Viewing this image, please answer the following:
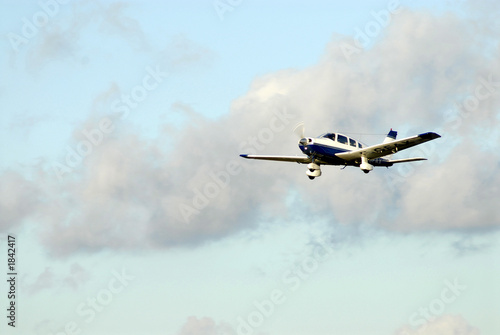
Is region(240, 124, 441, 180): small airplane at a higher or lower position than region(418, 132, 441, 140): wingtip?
higher

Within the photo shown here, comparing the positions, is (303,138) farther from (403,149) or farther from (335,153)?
(403,149)

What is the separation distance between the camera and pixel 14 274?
71.2 meters

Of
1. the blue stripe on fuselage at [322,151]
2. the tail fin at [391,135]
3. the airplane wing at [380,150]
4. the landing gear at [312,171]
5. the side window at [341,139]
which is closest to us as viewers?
the airplane wing at [380,150]

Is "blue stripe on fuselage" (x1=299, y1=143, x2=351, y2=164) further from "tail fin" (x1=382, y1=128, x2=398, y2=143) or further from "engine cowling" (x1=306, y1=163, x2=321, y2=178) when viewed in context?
"tail fin" (x1=382, y1=128, x2=398, y2=143)

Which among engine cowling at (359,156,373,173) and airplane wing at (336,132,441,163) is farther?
engine cowling at (359,156,373,173)

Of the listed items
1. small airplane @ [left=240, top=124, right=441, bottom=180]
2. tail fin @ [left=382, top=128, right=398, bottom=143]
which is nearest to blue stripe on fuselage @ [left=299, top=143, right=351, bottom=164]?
small airplane @ [left=240, top=124, right=441, bottom=180]

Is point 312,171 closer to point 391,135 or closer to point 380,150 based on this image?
point 380,150

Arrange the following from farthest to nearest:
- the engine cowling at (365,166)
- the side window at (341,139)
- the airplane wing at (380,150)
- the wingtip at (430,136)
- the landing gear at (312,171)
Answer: the side window at (341,139) < the engine cowling at (365,166) < the landing gear at (312,171) < the airplane wing at (380,150) < the wingtip at (430,136)

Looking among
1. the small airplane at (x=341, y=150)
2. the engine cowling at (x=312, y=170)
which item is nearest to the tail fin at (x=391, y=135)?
the small airplane at (x=341, y=150)

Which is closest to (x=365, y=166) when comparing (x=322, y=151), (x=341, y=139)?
(x=341, y=139)

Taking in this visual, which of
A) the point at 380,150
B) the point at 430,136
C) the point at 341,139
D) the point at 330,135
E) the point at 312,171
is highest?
the point at 330,135

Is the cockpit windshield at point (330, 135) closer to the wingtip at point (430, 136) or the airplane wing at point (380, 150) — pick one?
the airplane wing at point (380, 150)

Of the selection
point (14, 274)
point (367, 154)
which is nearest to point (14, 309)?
point (14, 274)

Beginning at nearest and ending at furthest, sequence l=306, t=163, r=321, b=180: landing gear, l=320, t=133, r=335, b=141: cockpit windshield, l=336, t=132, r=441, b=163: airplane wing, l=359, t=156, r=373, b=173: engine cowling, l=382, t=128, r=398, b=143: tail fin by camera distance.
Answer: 1. l=336, t=132, r=441, b=163: airplane wing
2. l=306, t=163, r=321, b=180: landing gear
3. l=359, t=156, r=373, b=173: engine cowling
4. l=320, t=133, r=335, b=141: cockpit windshield
5. l=382, t=128, r=398, b=143: tail fin
